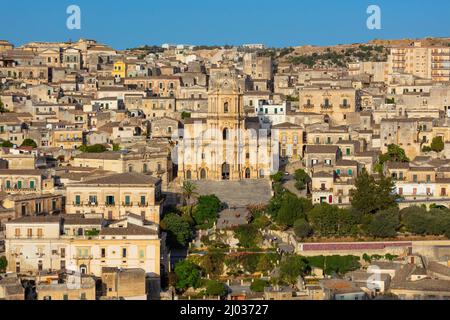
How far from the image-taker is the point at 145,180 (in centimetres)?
3488

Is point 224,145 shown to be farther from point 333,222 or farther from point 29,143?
point 333,222

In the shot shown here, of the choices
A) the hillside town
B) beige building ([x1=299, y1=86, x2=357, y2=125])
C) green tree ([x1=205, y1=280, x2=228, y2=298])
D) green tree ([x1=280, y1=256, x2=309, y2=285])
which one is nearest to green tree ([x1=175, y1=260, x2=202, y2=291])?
the hillside town

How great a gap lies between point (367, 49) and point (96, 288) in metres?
65.8

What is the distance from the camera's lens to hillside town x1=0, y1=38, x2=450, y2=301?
1180 inches

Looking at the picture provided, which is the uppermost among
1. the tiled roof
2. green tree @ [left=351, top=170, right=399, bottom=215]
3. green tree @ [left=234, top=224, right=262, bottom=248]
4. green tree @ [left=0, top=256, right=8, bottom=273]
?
the tiled roof

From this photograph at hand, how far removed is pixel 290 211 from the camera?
35.3 metres

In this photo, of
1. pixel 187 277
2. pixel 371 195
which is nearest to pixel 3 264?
pixel 187 277

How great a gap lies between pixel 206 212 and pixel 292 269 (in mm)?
5910

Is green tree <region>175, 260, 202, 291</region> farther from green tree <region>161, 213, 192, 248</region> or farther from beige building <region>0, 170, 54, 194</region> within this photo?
beige building <region>0, 170, 54, 194</region>

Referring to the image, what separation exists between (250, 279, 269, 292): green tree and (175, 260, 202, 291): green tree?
62.5 inches
